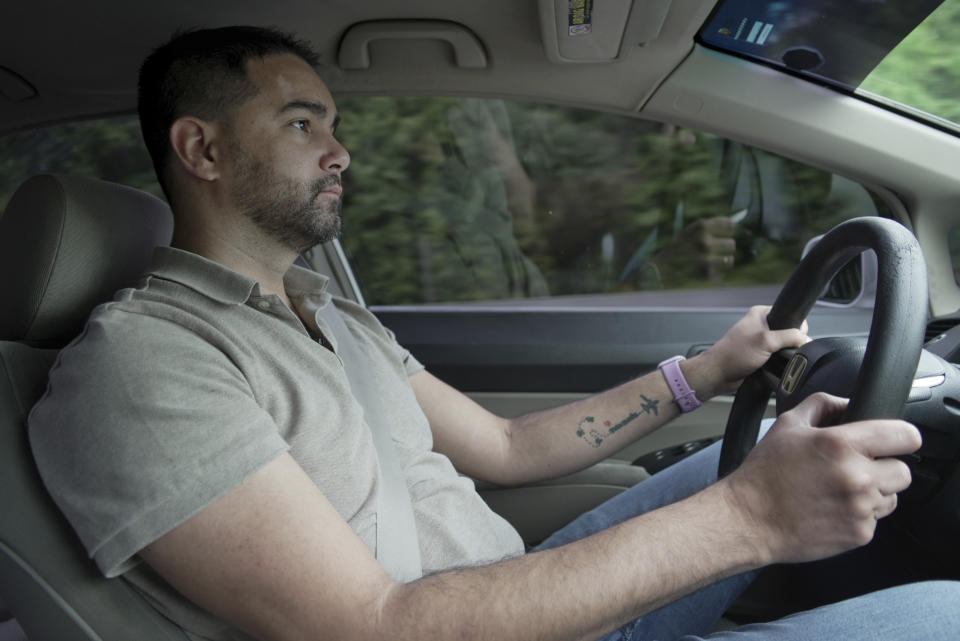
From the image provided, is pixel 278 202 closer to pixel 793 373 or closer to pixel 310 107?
pixel 310 107

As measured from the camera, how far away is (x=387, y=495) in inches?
49.8

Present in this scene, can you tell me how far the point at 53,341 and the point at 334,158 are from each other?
53cm

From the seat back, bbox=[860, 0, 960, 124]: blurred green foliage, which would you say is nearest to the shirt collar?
the seat back

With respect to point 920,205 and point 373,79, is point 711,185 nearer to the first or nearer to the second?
point 920,205

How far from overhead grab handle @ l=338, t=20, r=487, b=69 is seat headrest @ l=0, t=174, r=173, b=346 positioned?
0.71 m

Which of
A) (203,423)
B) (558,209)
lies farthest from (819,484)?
(558,209)

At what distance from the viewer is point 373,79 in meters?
2.12

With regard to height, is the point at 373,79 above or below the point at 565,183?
above

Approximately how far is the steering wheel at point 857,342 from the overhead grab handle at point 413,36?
87 centimetres

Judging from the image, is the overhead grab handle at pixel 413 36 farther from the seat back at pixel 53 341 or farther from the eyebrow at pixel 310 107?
the seat back at pixel 53 341

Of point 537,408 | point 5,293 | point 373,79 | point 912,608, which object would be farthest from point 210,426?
point 537,408

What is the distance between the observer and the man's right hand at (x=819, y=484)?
3.20 feet

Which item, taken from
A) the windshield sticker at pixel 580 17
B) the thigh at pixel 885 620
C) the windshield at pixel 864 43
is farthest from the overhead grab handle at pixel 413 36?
the thigh at pixel 885 620

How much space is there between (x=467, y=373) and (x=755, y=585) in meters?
1.14
